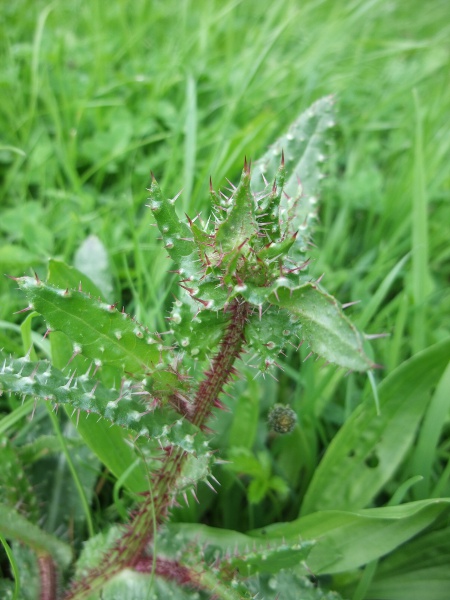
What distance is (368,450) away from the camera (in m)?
1.65

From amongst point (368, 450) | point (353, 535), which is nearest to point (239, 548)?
point (353, 535)

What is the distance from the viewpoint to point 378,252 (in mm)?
2570

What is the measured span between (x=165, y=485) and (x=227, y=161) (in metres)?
1.37

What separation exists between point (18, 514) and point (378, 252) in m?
1.86

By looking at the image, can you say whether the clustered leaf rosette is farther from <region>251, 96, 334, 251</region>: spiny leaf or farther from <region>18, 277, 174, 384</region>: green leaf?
<region>251, 96, 334, 251</region>: spiny leaf

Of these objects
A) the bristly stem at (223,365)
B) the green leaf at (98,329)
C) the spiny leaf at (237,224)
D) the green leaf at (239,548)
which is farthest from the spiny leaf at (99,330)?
the green leaf at (239,548)

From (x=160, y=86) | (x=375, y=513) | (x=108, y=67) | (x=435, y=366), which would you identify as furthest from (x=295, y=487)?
(x=108, y=67)

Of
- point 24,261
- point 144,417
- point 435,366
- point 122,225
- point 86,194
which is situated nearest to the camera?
point 144,417

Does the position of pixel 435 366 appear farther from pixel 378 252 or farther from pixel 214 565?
pixel 378 252

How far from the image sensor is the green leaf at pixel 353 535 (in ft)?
4.81

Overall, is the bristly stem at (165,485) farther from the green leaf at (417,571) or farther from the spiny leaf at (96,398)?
the green leaf at (417,571)

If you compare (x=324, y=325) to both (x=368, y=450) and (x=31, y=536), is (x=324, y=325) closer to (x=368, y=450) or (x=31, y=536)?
(x=368, y=450)

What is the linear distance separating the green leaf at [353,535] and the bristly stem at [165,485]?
388mm

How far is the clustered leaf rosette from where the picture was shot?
97 centimetres
